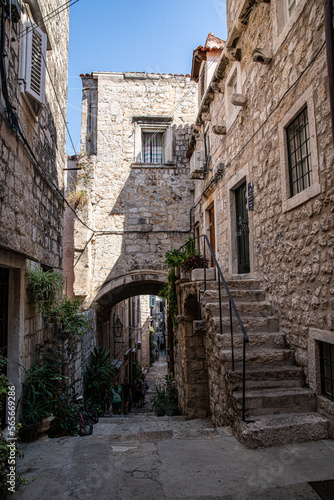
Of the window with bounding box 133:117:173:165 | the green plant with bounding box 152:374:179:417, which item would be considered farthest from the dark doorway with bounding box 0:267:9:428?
the window with bounding box 133:117:173:165

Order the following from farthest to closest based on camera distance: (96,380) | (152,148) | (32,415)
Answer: (152,148) → (96,380) → (32,415)

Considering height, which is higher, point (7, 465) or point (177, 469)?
point (7, 465)

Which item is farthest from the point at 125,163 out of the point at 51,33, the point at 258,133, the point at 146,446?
the point at 146,446

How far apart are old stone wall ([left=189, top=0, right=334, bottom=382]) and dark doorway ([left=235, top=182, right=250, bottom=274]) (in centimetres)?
13

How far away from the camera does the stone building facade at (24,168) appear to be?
3650mm

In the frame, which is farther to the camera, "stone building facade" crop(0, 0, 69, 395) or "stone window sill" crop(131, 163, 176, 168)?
"stone window sill" crop(131, 163, 176, 168)

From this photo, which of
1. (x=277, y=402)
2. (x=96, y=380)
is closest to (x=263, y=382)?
(x=277, y=402)

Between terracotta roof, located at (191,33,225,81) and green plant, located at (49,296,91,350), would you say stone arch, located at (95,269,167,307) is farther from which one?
terracotta roof, located at (191,33,225,81)

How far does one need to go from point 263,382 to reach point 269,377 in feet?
0.41

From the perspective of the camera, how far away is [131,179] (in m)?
11.4

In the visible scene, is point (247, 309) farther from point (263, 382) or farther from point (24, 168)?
point (24, 168)

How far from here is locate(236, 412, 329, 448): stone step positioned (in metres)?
3.24

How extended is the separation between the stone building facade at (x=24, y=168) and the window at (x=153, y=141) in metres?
5.86

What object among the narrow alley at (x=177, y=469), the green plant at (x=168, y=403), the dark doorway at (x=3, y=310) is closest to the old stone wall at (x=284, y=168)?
the narrow alley at (x=177, y=469)
